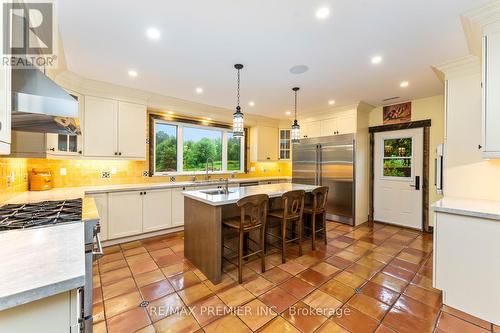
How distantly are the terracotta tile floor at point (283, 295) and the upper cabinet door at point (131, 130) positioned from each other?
1.59m

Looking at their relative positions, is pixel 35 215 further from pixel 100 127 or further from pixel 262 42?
pixel 262 42

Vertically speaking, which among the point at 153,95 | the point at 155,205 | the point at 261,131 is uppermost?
the point at 153,95

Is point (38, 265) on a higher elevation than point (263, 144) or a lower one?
lower

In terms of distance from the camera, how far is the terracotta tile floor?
181cm

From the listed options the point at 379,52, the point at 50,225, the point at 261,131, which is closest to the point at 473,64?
the point at 379,52

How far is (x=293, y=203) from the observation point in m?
3.00

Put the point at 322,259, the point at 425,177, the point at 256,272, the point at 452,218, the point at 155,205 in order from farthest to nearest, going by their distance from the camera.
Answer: the point at 425,177, the point at 155,205, the point at 322,259, the point at 256,272, the point at 452,218

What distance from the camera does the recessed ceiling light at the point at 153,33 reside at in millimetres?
2045

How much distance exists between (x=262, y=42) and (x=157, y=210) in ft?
10.2

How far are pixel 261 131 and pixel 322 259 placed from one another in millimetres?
3567

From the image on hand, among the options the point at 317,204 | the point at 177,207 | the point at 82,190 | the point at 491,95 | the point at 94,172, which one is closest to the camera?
the point at 491,95

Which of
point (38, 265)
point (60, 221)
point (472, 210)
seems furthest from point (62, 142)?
point (472, 210)

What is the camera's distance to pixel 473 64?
253 centimetres

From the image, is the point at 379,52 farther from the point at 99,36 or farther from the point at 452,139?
the point at 99,36
